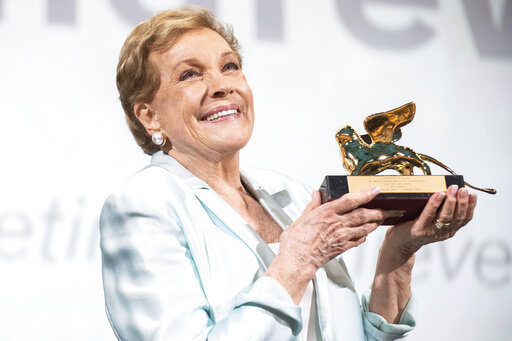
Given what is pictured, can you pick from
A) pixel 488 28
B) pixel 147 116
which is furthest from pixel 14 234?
pixel 488 28

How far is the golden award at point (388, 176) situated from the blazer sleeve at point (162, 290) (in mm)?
235

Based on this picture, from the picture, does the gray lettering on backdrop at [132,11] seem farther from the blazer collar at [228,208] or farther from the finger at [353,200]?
the finger at [353,200]

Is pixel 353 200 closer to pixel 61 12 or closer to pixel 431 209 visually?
pixel 431 209

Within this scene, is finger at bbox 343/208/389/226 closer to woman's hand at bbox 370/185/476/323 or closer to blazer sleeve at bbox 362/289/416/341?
woman's hand at bbox 370/185/476/323

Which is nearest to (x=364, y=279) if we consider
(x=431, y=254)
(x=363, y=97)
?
(x=431, y=254)

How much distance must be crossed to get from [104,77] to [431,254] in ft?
4.44

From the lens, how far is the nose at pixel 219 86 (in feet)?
4.99

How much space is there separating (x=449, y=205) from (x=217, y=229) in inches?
18.0

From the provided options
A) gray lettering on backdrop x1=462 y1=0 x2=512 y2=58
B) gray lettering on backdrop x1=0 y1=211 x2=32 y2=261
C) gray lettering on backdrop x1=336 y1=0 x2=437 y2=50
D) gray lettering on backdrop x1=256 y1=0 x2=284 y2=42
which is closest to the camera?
gray lettering on backdrop x1=0 y1=211 x2=32 y2=261

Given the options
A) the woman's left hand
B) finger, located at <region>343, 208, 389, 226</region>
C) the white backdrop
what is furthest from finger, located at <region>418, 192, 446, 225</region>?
the white backdrop

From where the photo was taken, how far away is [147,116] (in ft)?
5.25

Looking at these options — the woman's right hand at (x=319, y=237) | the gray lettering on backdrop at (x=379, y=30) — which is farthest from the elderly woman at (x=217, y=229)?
the gray lettering on backdrop at (x=379, y=30)

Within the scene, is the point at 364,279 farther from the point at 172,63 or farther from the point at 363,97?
the point at 172,63

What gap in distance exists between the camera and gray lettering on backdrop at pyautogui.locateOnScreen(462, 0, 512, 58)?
2768 millimetres
